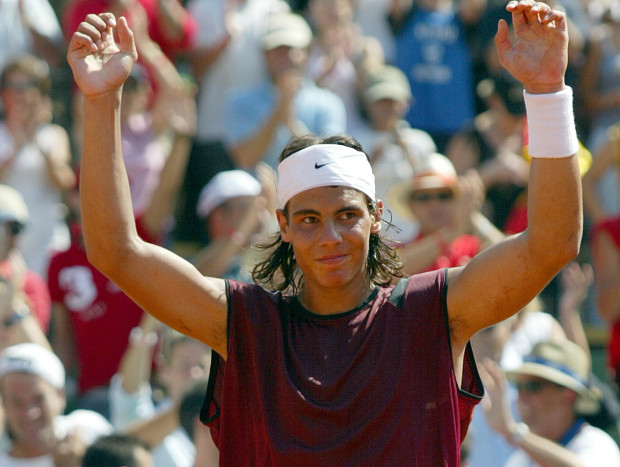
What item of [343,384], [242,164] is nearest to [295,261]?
[343,384]

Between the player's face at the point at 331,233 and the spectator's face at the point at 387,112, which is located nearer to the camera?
the player's face at the point at 331,233

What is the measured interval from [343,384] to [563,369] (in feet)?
7.70

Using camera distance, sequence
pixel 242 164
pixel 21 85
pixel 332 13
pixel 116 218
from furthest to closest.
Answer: pixel 332 13
pixel 242 164
pixel 21 85
pixel 116 218

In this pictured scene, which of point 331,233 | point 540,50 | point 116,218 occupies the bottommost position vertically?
point 331,233

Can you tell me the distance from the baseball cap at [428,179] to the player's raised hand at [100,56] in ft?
10.9

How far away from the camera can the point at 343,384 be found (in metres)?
2.68

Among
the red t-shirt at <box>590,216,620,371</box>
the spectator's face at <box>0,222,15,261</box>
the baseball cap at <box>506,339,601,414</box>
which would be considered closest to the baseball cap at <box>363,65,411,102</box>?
the red t-shirt at <box>590,216,620,371</box>

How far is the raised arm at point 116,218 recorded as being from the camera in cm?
269

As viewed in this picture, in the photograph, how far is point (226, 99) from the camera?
730 centimetres

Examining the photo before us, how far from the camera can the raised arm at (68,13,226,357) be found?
106 inches

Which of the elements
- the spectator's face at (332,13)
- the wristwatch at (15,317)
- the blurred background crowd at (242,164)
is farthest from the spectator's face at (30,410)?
the spectator's face at (332,13)

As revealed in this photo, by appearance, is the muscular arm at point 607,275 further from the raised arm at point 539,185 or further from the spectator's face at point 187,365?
the raised arm at point 539,185

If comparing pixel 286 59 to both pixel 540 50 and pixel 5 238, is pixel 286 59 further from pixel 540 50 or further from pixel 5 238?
pixel 540 50

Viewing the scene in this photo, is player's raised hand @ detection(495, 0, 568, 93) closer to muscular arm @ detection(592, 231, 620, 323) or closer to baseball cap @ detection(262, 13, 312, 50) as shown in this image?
muscular arm @ detection(592, 231, 620, 323)
